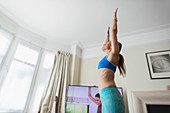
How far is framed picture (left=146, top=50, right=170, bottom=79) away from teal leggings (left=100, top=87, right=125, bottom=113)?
1.67m

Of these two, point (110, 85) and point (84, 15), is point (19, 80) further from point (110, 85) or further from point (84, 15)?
point (110, 85)

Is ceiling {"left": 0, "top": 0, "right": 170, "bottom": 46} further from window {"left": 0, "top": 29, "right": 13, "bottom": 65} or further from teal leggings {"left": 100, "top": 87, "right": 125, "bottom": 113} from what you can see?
teal leggings {"left": 100, "top": 87, "right": 125, "bottom": 113}

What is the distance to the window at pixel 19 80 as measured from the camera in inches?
82.0

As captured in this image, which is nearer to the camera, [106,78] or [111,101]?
[111,101]

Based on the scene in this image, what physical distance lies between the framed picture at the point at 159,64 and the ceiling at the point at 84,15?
26.5 inches

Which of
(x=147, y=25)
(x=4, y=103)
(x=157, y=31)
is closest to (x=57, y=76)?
(x=4, y=103)

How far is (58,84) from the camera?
2650 mm

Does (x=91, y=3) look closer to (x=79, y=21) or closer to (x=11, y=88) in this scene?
(x=79, y=21)

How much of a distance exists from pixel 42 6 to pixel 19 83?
1.69 metres

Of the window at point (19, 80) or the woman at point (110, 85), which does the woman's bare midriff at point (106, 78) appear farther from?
the window at point (19, 80)

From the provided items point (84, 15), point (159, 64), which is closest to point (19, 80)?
point (84, 15)

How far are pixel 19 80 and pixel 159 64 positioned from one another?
3018 mm

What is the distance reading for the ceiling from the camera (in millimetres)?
1963

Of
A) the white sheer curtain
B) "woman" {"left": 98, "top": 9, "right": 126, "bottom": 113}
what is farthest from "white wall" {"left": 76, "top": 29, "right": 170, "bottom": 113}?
"woman" {"left": 98, "top": 9, "right": 126, "bottom": 113}
